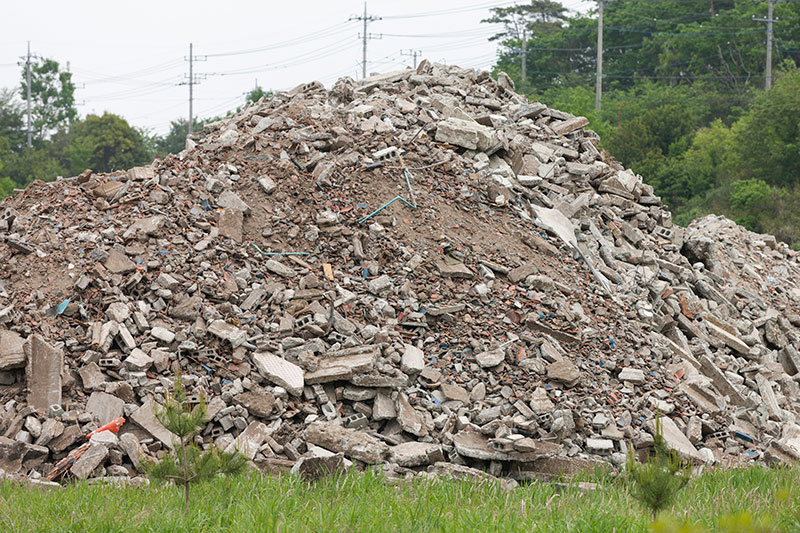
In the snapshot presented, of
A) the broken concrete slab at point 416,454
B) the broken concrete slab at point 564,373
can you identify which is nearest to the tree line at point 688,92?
the broken concrete slab at point 564,373

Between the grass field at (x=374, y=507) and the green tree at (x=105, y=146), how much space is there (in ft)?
147

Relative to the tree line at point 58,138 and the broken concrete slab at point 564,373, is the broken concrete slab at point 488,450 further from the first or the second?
the tree line at point 58,138

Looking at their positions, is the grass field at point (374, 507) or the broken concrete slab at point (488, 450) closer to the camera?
the grass field at point (374, 507)

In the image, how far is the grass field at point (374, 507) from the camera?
4.33 metres

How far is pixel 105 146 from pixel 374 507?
48.1 metres

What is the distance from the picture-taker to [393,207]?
31.8 feet

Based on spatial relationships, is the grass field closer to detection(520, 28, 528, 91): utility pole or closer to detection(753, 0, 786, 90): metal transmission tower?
detection(753, 0, 786, 90): metal transmission tower

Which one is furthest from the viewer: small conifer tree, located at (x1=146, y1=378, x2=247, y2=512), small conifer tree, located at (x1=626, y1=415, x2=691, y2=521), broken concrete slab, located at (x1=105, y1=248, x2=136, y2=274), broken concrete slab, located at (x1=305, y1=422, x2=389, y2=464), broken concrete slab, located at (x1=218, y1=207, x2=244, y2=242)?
broken concrete slab, located at (x1=218, y1=207, x2=244, y2=242)

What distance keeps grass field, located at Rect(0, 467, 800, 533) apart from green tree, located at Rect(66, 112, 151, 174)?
147 ft

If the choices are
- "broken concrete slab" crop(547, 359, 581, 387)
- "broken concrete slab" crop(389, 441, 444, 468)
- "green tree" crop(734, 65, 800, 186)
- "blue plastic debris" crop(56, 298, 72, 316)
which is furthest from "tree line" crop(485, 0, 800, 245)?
"blue plastic debris" crop(56, 298, 72, 316)

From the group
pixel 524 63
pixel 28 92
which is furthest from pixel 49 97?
pixel 524 63

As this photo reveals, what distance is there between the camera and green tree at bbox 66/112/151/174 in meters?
47.5

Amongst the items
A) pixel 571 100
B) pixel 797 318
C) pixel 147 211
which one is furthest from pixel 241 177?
pixel 571 100

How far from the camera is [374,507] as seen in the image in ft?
15.5
